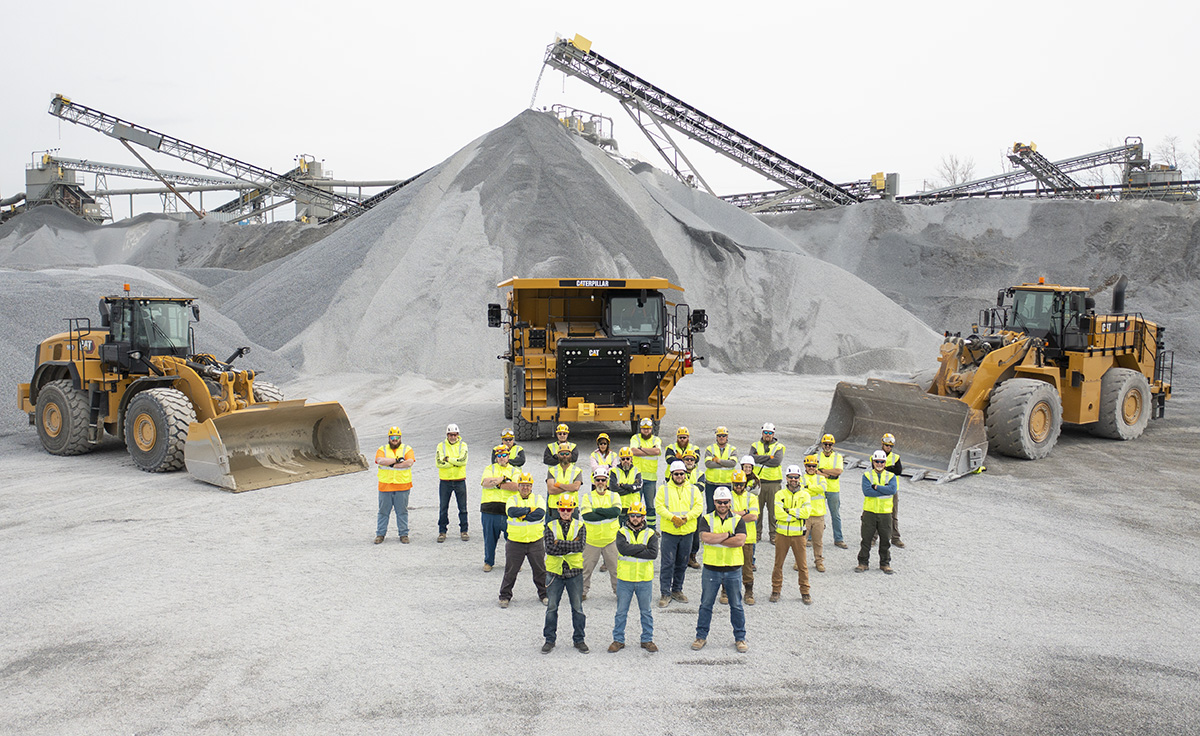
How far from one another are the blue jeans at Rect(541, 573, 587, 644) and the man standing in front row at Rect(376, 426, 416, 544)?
3494mm

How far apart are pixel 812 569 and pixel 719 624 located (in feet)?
6.98

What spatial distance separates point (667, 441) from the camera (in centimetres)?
1683

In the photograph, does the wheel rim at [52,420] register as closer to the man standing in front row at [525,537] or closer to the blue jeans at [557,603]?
the man standing in front row at [525,537]

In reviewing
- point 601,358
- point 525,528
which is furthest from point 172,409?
point 525,528

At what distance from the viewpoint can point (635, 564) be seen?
273 inches

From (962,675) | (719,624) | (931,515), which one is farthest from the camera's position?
(931,515)

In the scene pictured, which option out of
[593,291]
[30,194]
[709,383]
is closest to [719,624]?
[593,291]

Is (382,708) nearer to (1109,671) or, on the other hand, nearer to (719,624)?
(719,624)

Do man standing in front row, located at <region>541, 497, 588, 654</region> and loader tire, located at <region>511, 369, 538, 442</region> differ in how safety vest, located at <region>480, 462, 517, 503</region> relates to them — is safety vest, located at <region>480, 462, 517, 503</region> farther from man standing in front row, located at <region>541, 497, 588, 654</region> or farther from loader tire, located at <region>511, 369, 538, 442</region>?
loader tire, located at <region>511, 369, 538, 442</region>

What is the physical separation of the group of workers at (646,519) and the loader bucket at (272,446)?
12.4 feet

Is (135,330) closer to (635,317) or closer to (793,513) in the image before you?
(635,317)

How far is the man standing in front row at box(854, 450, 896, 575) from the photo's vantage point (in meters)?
8.98

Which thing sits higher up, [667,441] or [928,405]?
[928,405]

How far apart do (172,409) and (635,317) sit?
8.58 m
